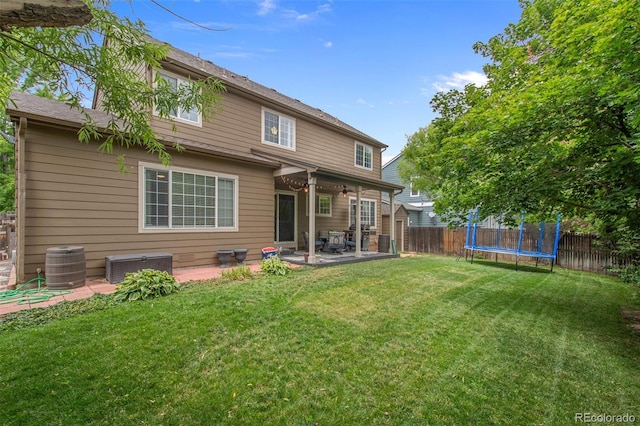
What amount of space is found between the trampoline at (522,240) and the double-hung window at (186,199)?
6.31 metres

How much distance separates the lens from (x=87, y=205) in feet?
18.0

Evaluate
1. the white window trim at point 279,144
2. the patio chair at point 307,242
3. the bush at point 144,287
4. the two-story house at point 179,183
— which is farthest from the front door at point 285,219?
the bush at point 144,287

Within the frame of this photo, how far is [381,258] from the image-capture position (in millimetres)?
9969

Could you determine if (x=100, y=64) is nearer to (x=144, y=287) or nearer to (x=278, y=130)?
(x=144, y=287)

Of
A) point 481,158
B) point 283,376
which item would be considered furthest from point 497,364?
point 481,158

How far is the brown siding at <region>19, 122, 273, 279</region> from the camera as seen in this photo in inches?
195

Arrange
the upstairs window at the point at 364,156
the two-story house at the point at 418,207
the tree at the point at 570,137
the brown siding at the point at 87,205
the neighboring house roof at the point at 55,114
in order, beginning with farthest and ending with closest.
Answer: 1. the two-story house at the point at 418,207
2. the upstairs window at the point at 364,156
3. the brown siding at the point at 87,205
4. the neighboring house roof at the point at 55,114
5. the tree at the point at 570,137

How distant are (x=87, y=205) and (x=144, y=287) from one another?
2.43m

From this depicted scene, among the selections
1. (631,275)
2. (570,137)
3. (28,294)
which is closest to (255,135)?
(28,294)

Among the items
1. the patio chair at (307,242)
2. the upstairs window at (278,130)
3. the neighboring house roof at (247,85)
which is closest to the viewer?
the neighboring house roof at (247,85)

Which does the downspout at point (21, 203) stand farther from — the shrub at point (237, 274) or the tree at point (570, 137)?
the tree at point (570, 137)

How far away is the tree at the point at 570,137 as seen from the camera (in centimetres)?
278

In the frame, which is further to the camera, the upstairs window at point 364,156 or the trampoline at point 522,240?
the upstairs window at point 364,156

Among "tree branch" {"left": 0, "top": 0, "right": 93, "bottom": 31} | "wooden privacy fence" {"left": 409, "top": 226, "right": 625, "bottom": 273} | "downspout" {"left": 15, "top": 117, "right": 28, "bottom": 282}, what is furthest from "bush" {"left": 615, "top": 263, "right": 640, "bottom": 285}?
"downspout" {"left": 15, "top": 117, "right": 28, "bottom": 282}
